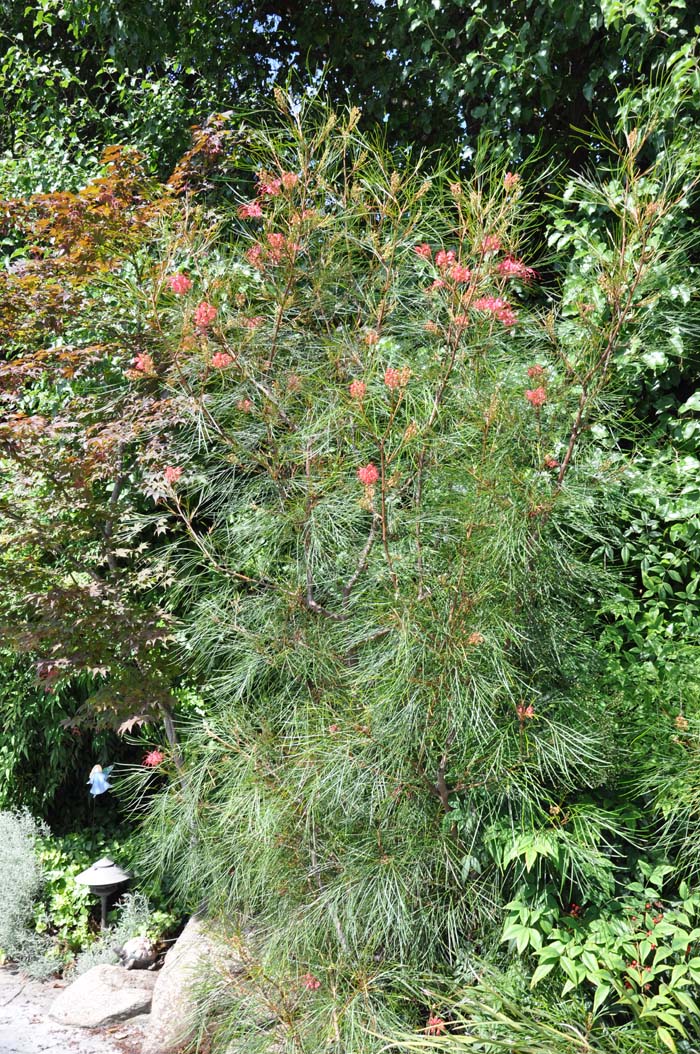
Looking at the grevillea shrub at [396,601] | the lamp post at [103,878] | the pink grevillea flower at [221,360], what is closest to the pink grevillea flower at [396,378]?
the grevillea shrub at [396,601]

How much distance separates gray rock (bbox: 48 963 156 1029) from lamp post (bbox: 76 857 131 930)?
1.11 feet

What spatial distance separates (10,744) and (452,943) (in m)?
3.09

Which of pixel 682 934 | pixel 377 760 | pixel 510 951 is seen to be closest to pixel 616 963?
pixel 682 934

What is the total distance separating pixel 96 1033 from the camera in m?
3.48

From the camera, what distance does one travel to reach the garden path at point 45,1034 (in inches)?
132

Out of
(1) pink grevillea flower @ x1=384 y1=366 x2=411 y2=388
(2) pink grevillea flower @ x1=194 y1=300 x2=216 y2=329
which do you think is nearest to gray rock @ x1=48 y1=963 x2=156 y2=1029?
(2) pink grevillea flower @ x1=194 y1=300 x2=216 y2=329

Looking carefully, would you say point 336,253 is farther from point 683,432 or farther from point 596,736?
point 596,736

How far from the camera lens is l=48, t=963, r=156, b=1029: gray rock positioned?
11.6 ft

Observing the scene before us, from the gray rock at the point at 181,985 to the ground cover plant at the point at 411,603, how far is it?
132 millimetres

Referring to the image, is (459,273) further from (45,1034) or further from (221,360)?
(45,1034)

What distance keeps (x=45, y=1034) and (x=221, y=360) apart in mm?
2697

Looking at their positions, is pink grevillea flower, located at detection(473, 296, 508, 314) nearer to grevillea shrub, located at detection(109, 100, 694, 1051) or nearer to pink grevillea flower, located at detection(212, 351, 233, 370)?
grevillea shrub, located at detection(109, 100, 694, 1051)

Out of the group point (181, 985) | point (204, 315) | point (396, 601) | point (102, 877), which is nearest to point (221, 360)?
point (204, 315)

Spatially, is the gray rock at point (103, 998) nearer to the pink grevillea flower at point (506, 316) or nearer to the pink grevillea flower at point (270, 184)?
the pink grevillea flower at point (506, 316)
